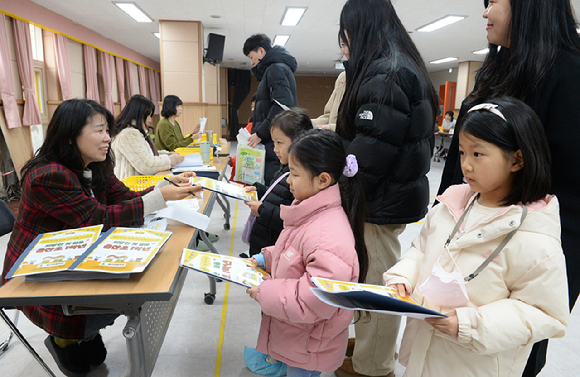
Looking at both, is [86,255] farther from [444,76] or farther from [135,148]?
[444,76]

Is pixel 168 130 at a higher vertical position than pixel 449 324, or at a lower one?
higher

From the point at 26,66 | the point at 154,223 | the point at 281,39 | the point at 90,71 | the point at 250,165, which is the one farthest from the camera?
the point at 281,39

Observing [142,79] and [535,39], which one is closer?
[535,39]

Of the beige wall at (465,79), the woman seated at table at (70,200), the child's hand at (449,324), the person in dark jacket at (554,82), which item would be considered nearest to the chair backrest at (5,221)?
the woman seated at table at (70,200)

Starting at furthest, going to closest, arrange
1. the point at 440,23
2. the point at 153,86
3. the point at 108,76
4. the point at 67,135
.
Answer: the point at 153,86 → the point at 108,76 → the point at 440,23 → the point at 67,135

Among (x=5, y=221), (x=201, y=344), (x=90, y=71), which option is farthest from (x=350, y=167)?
(x=90, y=71)

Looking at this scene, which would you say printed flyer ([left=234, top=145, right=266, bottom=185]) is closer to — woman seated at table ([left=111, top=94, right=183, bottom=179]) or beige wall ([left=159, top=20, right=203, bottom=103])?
woman seated at table ([left=111, top=94, right=183, bottom=179])

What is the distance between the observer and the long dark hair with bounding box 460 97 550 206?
0.81m

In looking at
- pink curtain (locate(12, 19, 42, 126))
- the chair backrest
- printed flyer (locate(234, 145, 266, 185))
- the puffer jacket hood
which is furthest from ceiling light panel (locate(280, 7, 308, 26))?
the chair backrest

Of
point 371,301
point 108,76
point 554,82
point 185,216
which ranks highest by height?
point 108,76

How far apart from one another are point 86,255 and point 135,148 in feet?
5.84

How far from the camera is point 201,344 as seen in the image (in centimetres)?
196

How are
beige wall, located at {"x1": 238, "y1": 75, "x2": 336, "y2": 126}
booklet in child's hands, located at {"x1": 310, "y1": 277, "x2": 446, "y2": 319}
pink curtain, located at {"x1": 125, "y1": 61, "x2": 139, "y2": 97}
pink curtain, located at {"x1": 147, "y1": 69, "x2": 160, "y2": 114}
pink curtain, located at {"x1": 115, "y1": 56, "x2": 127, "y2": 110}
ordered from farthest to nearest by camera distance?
beige wall, located at {"x1": 238, "y1": 75, "x2": 336, "y2": 126}, pink curtain, located at {"x1": 147, "y1": 69, "x2": 160, "y2": 114}, pink curtain, located at {"x1": 125, "y1": 61, "x2": 139, "y2": 97}, pink curtain, located at {"x1": 115, "y1": 56, "x2": 127, "y2": 110}, booklet in child's hands, located at {"x1": 310, "y1": 277, "x2": 446, "y2": 319}

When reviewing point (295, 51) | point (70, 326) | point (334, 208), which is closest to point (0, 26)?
point (70, 326)
